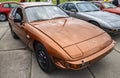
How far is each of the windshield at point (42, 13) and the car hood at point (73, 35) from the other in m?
0.24

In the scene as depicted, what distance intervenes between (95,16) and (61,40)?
343 centimetres

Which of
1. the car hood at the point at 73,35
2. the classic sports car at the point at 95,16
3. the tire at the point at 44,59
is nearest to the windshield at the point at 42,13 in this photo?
the car hood at the point at 73,35

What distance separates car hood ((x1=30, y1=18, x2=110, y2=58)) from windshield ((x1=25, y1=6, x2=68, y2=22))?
0.79 feet

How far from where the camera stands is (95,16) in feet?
20.7

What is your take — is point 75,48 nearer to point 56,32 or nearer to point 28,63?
point 56,32

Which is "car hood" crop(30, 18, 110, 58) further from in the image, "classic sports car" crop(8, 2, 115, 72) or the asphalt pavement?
the asphalt pavement

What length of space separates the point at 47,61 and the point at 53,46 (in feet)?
1.48

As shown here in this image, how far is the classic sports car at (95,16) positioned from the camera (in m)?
5.62

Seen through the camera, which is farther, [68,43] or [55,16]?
[55,16]

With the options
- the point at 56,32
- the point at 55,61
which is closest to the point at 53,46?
the point at 55,61

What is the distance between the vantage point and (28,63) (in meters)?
4.29

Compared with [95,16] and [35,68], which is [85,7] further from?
[35,68]

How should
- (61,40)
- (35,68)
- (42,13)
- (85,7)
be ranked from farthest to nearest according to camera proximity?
(85,7) → (42,13) → (35,68) → (61,40)

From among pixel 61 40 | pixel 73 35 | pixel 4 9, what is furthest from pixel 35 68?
pixel 4 9
